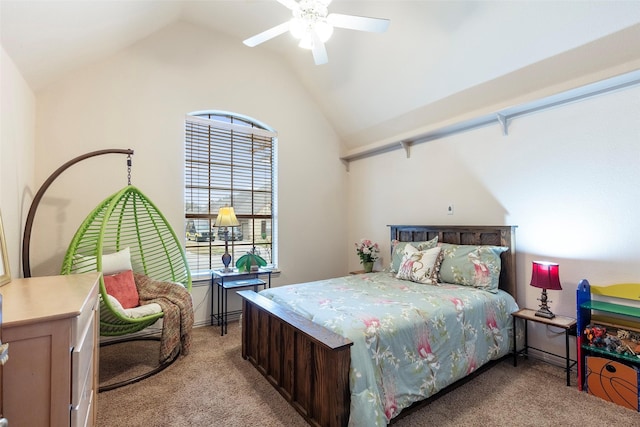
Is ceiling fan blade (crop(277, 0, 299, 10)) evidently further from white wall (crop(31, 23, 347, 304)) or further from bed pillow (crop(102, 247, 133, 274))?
bed pillow (crop(102, 247, 133, 274))

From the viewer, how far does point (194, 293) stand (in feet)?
12.6

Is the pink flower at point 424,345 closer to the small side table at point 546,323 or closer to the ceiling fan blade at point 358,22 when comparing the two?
the small side table at point 546,323

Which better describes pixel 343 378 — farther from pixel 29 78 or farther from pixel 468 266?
pixel 29 78

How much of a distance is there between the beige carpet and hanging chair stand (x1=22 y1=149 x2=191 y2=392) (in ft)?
0.97

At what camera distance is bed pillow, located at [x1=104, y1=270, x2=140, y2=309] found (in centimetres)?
278

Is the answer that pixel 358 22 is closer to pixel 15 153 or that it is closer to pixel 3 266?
pixel 3 266

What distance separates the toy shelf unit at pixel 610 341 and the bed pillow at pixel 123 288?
3932 mm

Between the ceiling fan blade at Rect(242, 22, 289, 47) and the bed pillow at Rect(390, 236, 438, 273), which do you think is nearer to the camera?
the ceiling fan blade at Rect(242, 22, 289, 47)

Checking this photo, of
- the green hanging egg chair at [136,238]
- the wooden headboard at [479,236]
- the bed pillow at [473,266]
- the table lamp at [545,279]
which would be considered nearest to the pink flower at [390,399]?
the bed pillow at [473,266]

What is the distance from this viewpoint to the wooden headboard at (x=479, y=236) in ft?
10.00

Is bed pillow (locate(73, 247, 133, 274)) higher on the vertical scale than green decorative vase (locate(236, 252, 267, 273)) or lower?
higher

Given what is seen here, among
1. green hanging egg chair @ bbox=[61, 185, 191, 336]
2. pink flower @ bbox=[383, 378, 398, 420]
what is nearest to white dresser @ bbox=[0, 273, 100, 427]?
pink flower @ bbox=[383, 378, 398, 420]

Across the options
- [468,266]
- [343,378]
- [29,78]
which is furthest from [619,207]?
[29,78]

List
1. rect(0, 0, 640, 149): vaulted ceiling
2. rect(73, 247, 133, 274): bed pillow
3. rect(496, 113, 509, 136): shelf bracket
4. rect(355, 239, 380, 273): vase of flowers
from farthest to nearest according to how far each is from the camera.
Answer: rect(355, 239, 380, 273): vase of flowers < rect(496, 113, 509, 136): shelf bracket < rect(73, 247, 133, 274): bed pillow < rect(0, 0, 640, 149): vaulted ceiling
